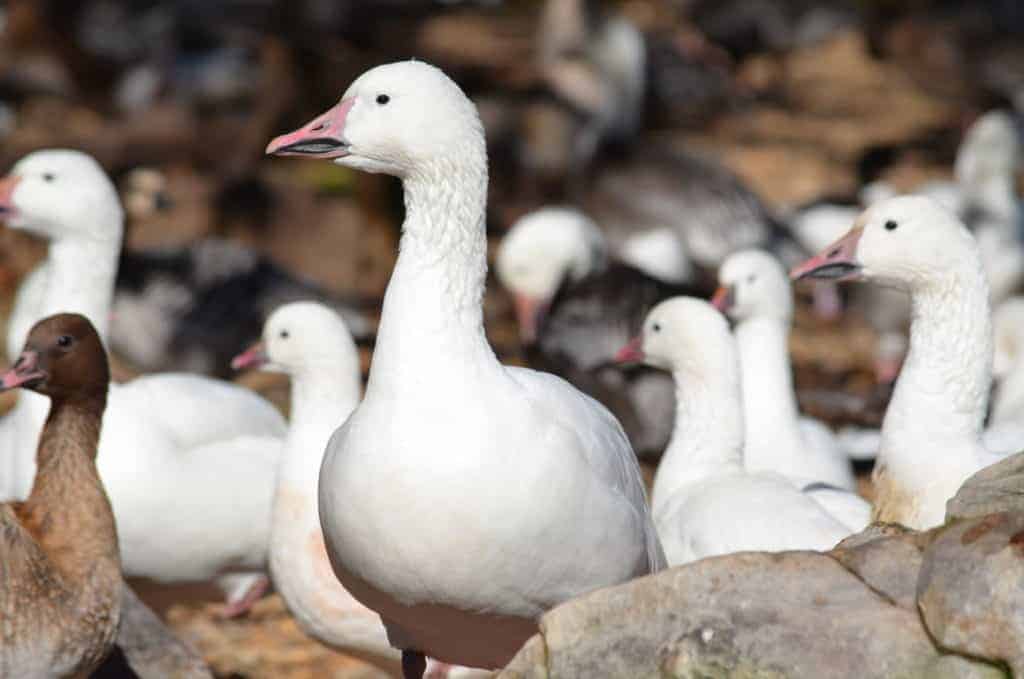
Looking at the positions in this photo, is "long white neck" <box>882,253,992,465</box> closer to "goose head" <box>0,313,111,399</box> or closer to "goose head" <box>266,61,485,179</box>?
"goose head" <box>266,61,485,179</box>

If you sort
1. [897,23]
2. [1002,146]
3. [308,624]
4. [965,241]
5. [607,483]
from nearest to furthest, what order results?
[607,483], [965,241], [308,624], [1002,146], [897,23]

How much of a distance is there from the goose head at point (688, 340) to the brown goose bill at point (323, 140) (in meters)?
2.67

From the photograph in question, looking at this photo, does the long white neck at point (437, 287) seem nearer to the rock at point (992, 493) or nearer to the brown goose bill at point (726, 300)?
the rock at point (992, 493)

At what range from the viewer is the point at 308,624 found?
6730mm

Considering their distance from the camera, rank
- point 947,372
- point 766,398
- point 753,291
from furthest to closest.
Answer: point 753,291 < point 766,398 < point 947,372

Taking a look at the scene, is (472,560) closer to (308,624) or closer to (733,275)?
(308,624)

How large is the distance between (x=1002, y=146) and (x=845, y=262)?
8592 millimetres

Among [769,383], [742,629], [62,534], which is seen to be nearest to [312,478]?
[62,534]

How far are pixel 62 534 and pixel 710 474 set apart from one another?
8.33ft

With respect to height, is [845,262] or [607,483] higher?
[845,262]

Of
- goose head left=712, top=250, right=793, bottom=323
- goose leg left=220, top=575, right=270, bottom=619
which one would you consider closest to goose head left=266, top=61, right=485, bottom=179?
goose leg left=220, top=575, right=270, bottom=619

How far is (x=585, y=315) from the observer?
10.9 meters

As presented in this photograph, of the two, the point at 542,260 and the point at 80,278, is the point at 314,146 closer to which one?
the point at 80,278

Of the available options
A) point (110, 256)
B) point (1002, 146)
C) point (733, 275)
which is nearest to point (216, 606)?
point (110, 256)
